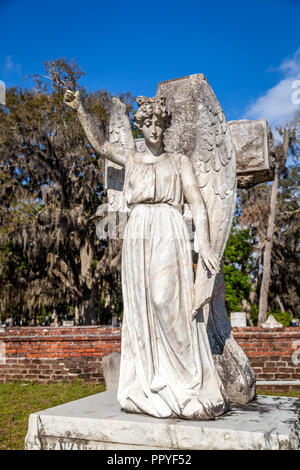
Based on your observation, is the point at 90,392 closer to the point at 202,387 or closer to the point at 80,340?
the point at 80,340

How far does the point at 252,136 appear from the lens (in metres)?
3.88

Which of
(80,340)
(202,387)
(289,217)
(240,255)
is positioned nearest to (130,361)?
(202,387)

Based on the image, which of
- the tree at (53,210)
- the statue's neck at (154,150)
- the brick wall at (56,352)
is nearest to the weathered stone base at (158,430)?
the statue's neck at (154,150)

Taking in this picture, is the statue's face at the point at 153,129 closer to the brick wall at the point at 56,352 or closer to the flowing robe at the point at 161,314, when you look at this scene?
the flowing robe at the point at 161,314

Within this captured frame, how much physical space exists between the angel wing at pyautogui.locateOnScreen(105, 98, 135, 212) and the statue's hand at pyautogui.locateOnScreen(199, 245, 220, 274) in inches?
33.5

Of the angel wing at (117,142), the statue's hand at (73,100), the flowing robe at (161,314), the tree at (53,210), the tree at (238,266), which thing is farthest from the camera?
the tree at (238,266)

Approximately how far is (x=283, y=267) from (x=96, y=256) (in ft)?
30.8

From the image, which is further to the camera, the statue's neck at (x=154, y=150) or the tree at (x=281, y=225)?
the tree at (x=281, y=225)

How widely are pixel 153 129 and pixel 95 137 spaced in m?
0.51

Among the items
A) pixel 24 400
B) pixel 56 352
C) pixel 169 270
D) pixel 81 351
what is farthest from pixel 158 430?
pixel 56 352

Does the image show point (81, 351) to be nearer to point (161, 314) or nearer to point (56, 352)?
point (56, 352)

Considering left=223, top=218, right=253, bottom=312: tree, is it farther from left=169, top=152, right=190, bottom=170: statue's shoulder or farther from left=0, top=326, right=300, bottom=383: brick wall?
left=169, top=152, right=190, bottom=170: statue's shoulder

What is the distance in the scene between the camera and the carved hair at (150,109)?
306cm

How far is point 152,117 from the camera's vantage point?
3090 millimetres
